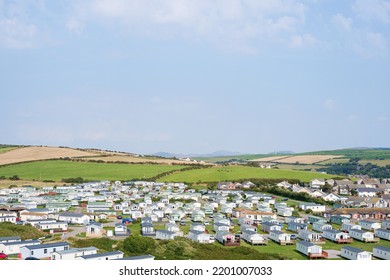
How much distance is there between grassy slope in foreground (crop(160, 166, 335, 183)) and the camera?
5891 cm

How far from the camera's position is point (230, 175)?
61.2 m

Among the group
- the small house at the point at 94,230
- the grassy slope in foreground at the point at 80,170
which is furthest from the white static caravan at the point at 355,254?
the grassy slope in foreground at the point at 80,170

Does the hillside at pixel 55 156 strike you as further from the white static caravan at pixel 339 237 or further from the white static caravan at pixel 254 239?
the white static caravan at pixel 254 239

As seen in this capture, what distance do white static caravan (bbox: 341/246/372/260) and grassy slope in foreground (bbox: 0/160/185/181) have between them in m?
41.9

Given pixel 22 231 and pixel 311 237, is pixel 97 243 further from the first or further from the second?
pixel 311 237

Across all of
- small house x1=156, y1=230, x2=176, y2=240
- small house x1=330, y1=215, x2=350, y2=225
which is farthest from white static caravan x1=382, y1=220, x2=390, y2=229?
small house x1=156, y1=230, x2=176, y2=240

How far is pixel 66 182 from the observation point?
57.3 metres

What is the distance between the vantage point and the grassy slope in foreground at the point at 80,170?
61.0 metres

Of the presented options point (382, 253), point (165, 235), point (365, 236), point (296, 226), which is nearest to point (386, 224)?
point (365, 236)

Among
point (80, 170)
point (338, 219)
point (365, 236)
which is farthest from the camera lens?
point (80, 170)

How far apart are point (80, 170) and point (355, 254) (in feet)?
165

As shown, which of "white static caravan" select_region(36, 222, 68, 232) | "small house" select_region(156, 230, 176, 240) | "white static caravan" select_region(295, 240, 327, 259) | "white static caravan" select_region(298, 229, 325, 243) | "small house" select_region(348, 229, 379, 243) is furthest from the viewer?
"white static caravan" select_region(36, 222, 68, 232)

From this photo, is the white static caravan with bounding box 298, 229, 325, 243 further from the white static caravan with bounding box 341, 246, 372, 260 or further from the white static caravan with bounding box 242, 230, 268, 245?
the white static caravan with bounding box 341, 246, 372, 260
